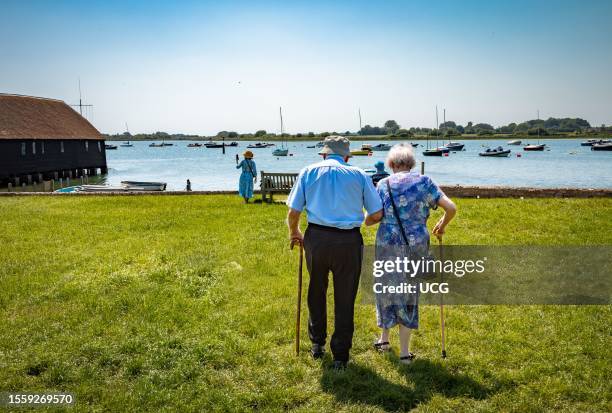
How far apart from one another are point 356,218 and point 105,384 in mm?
2861

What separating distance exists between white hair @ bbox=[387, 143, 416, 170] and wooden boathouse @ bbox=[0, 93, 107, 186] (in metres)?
40.6

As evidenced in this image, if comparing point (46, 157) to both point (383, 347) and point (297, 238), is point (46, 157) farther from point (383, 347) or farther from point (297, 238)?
point (383, 347)

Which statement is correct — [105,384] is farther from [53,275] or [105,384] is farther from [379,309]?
[53,275]

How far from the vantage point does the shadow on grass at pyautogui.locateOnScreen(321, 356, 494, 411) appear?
4.06 metres

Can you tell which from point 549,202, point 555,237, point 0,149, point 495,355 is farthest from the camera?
point 0,149

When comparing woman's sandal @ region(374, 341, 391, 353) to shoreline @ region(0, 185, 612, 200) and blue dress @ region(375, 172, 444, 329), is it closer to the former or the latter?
blue dress @ region(375, 172, 444, 329)

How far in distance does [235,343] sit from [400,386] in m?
1.88

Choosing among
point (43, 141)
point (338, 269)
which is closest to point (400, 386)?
point (338, 269)

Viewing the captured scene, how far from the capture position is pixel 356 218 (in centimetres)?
442

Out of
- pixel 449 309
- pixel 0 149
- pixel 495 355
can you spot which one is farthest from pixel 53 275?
pixel 0 149

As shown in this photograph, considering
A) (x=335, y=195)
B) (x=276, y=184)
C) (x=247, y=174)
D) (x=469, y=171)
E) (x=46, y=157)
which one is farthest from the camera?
(x=469, y=171)

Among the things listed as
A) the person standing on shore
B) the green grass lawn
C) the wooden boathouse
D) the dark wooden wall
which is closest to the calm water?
the dark wooden wall

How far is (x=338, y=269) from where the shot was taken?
446 centimetres

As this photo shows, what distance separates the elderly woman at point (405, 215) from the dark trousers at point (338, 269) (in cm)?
34
